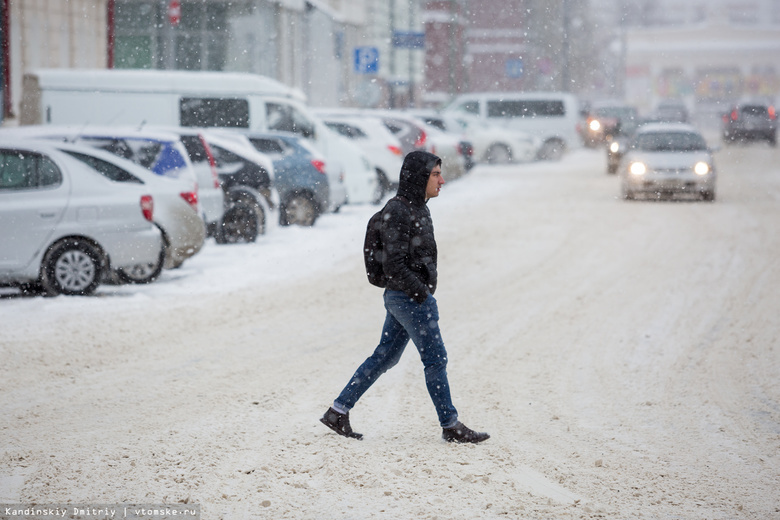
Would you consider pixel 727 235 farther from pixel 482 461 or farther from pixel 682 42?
pixel 682 42

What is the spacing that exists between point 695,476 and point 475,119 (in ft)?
102

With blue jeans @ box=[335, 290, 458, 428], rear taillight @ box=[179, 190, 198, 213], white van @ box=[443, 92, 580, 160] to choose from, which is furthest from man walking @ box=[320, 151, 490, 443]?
white van @ box=[443, 92, 580, 160]

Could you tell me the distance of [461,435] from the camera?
19.1ft

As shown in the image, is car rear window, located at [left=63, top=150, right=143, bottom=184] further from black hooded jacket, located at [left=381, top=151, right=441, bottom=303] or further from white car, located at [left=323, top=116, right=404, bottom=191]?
white car, located at [left=323, top=116, right=404, bottom=191]

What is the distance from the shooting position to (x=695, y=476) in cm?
534

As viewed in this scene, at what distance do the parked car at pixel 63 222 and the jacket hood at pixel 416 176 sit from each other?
5.77m

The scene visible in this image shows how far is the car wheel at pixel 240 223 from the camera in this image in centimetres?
1505

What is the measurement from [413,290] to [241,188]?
32.4ft

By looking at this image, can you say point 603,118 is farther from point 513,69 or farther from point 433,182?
point 433,182

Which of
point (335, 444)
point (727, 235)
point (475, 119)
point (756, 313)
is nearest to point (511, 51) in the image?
point (475, 119)

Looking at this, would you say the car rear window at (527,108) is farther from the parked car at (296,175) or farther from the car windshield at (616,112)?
the parked car at (296,175)

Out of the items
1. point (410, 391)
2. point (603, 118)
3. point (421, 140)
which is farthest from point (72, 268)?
point (603, 118)

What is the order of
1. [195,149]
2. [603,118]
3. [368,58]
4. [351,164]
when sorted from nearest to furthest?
1. [195,149]
2. [351,164]
3. [368,58]
4. [603,118]

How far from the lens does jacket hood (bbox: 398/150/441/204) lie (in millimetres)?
5652
